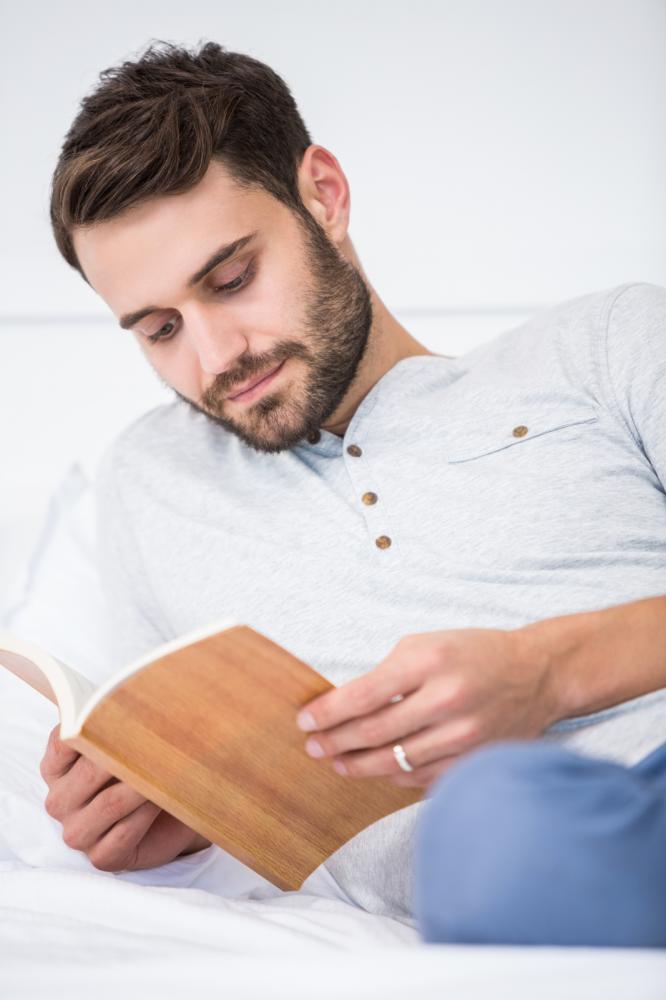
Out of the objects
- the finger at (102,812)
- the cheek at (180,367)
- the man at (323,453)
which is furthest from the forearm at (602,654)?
the cheek at (180,367)

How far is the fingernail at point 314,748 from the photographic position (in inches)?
31.9

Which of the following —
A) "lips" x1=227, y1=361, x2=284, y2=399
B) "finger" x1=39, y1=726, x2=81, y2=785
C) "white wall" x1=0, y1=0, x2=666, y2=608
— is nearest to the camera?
"finger" x1=39, y1=726, x2=81, y2=785

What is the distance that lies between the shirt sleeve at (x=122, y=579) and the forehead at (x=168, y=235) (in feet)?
0.96

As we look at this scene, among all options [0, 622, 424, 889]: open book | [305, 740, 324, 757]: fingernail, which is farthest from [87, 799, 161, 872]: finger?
[305, 740, 324, 757]: fingernail

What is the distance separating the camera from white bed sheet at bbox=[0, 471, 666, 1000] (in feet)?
1.67

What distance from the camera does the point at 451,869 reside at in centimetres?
55

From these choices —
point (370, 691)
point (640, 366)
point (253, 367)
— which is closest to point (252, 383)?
point (253, 367)

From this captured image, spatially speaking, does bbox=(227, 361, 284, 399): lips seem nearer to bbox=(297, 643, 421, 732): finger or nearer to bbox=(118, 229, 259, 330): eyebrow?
bbox=(118, 229, 259, 330): eyebrow

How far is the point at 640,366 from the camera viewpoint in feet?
3.64

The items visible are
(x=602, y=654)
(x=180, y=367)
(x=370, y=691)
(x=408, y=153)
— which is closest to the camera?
(x=370, y=691)

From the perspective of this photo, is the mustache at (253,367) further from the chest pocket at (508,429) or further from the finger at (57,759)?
the finger at (57,759)

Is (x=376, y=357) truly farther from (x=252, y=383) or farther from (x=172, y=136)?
(x=172, y=136)

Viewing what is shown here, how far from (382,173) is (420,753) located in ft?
4.94

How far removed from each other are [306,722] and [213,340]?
1.83 feet
